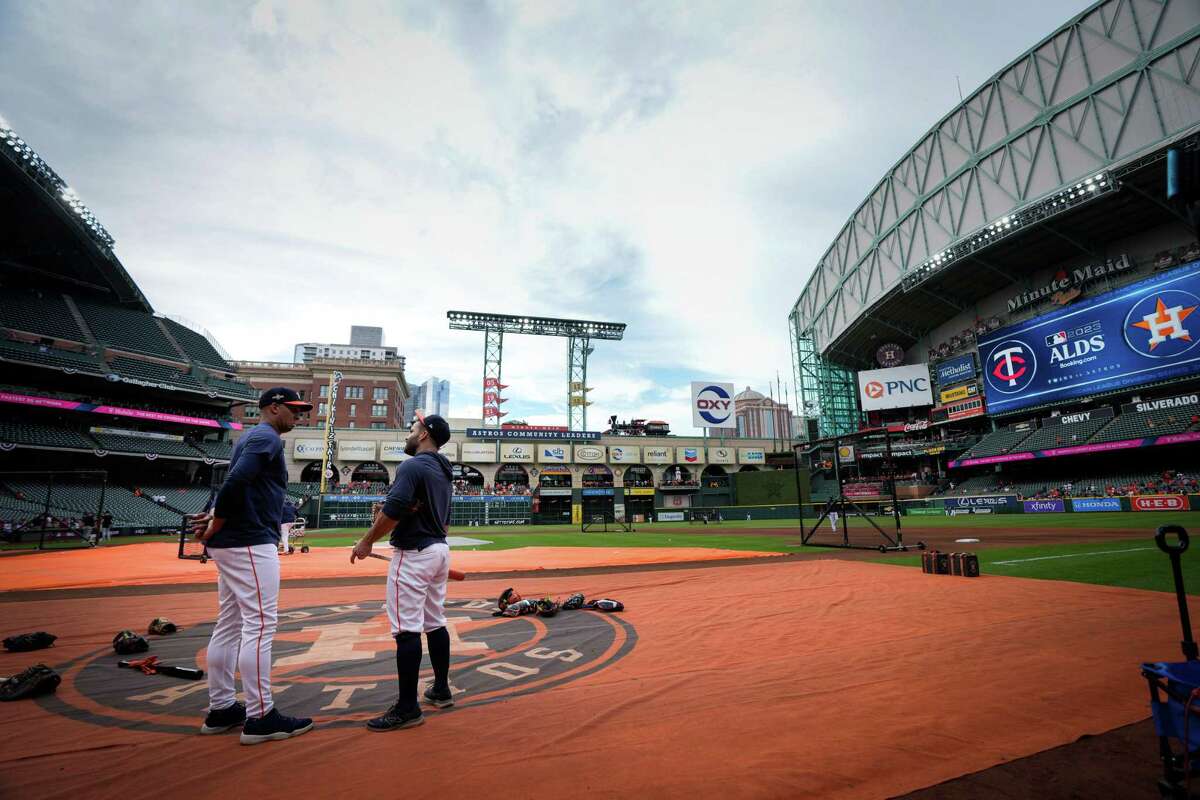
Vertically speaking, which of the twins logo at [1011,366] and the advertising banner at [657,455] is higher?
the twins logo at [1011,366]

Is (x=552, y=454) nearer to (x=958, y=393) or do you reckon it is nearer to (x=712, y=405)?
(x=712, y=405)

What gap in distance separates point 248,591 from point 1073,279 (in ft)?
169

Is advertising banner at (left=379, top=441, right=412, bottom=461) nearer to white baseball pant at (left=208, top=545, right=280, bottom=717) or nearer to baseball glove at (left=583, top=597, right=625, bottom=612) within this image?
baseball glove at (left=583, top=597, right=625, bottom=612)

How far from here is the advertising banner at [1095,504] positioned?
27.1 metres

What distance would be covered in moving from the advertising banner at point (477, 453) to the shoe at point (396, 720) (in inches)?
1928

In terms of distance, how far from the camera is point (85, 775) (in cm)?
263

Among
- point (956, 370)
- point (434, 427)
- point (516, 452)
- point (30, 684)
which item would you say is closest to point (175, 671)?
point (30, 684)

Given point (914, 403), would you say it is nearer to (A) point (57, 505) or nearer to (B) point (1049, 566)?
(B) point (1049, 566)

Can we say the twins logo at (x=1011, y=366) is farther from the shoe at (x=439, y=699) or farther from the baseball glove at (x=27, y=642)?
the baseball glove at (x=27, y=642)

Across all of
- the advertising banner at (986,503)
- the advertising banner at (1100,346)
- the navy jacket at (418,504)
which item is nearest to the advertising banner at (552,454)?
the advertising banner at (986,503)

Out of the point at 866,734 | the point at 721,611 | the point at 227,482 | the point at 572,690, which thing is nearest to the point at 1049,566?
the point at 721,611

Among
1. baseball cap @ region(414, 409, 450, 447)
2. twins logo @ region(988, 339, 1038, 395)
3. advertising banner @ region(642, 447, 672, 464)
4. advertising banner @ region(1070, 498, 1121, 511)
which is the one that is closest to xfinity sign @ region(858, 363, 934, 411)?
twins logo @ region(988, 339, 1038, 395)

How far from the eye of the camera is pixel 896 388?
166ft

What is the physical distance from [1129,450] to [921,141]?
2815cm
